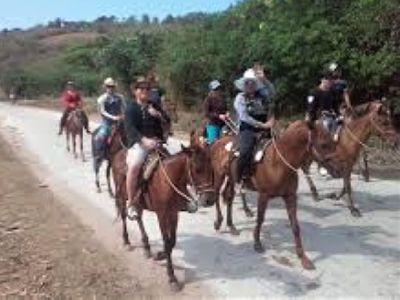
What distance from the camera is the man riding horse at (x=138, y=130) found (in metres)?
11.3

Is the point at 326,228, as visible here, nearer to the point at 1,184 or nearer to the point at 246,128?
the point at 246,128

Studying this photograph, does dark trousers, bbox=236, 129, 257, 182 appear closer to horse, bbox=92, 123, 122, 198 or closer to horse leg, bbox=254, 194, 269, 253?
horse leg, bbox=254, 194, 269, 253

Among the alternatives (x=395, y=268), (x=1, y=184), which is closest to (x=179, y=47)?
(x=1, y=184)

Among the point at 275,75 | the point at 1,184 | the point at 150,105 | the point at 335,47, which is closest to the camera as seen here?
the point at 150,105

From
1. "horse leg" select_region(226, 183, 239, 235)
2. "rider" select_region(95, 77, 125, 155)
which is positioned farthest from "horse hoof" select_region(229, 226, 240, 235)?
"rider" select_region(95, 77, 125, 155)

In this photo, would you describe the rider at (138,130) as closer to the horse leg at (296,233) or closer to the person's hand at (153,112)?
the person's hand at (153,112)

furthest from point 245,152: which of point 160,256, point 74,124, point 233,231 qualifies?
point 74,124

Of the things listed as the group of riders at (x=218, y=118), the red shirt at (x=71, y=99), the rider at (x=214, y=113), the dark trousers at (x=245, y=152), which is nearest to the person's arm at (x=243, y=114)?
the group of riders at (x=218, y=118)

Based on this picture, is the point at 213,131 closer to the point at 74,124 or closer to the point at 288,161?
the point at 288,161

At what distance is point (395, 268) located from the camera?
10820mm

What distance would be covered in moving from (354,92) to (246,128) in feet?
44.2

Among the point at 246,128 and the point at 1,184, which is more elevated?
the point at 246,128

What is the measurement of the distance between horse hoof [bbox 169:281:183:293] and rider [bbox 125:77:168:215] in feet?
5.25

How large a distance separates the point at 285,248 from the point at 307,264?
1.10 meters
